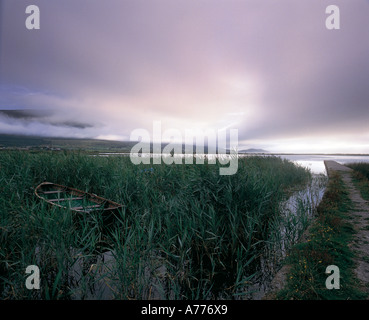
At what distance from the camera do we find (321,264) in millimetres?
3689

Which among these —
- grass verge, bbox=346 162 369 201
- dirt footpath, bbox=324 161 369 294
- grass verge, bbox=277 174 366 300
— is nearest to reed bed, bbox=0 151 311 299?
grass verge, bbox=277 174 366 300

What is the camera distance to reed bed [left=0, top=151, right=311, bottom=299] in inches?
137

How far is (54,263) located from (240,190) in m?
4.67

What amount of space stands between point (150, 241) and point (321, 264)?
3290 millimetres

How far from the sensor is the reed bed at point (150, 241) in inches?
137

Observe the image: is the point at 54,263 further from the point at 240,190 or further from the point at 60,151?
Answer: the point at 60,151

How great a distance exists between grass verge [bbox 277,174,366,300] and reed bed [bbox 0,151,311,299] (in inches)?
26.7

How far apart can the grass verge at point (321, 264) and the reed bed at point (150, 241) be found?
0.68 meters

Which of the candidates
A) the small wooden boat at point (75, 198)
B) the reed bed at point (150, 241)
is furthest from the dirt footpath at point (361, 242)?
the small wooden boat at point (75, 198)

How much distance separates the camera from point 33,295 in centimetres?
337

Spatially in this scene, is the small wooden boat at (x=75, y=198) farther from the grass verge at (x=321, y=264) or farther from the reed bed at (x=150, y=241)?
the grass verge at (x=321, y=264)

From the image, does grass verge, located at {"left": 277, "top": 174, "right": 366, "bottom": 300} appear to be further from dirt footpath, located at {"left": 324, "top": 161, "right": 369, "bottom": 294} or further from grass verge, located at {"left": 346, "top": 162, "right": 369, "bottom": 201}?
grass verge, located at {"left": 346, "top": 162, "right": 369, "bottom": 201}
